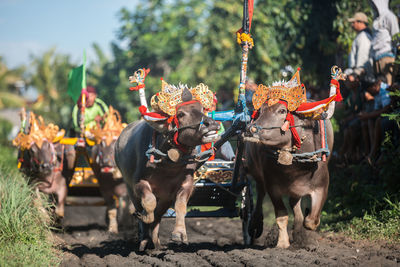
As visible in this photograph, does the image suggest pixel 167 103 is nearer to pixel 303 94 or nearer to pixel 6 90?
pixel 303 94

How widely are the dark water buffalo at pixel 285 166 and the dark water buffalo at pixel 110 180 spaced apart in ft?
10.5

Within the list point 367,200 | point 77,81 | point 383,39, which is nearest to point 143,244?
point 367,200

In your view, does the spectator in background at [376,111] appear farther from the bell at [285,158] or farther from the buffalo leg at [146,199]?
the buffalo leg at [146,199]

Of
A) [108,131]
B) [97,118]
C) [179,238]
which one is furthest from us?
[97,118]

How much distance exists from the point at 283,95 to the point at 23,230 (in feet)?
12.5

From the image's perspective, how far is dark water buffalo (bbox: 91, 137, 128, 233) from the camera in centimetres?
977

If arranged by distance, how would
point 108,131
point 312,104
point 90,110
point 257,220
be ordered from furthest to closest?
point 90,110
point 108,131
point 257,220
point 312,104

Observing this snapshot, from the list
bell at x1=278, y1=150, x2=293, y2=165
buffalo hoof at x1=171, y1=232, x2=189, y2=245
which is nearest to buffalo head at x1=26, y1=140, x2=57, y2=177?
buffalo hoof at x1=171, y1=232, x2=189, y2=245

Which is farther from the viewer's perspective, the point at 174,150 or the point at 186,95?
the point at 186,95

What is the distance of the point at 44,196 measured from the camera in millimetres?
9242

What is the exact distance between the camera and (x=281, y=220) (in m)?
7.29

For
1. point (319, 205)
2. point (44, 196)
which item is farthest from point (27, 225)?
point (319, 205)

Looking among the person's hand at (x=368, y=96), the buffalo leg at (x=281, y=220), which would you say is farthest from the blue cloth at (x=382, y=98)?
the buffalo leg at (x=281, y=220)

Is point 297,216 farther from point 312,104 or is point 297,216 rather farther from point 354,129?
A: point 354,129
